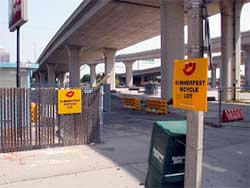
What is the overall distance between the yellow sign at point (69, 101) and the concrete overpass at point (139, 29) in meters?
6.93

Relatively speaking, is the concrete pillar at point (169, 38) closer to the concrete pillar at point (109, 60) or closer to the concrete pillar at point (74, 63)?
the concrete pillar at point (74, 63)

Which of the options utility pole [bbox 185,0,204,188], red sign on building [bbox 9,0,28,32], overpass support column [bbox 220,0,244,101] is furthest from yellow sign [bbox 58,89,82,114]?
overpass support column [bbox 220,0,244,101]

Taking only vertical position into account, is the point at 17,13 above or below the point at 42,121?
above

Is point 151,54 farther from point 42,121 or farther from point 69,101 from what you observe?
point 42,121

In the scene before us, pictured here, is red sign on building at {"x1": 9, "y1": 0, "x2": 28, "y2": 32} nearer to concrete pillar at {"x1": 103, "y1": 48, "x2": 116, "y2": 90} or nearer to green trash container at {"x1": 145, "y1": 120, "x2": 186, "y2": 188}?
green trash container at {"x1": 145, "y1": 120, "x2": 186, "y2": 188}

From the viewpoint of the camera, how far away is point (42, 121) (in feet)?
32.5

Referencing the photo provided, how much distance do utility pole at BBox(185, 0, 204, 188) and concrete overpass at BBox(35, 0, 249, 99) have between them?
10057 mm

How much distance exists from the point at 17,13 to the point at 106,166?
21.9ft

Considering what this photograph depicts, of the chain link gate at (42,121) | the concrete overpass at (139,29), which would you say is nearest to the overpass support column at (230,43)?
the concrete overpass at (139,29)

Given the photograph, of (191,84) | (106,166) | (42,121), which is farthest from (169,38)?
(191,84)

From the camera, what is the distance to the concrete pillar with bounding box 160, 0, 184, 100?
1198 inches

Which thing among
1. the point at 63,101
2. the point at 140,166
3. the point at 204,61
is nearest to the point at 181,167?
the point at 204,61

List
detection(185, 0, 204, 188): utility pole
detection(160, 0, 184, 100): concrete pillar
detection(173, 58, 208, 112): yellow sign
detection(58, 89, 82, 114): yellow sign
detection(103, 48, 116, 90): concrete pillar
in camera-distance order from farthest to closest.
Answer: detection(103, 48, 116, 90): concrete pillar < detection(160, 0, 184, 100): concrete pillar < detection(58, 89, 82, 114): yellow sign < detection(185, 0, 204, 188): utility pole < detection(173, 58, 208, 112): yellow sign

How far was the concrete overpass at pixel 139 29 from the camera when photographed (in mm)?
30625
